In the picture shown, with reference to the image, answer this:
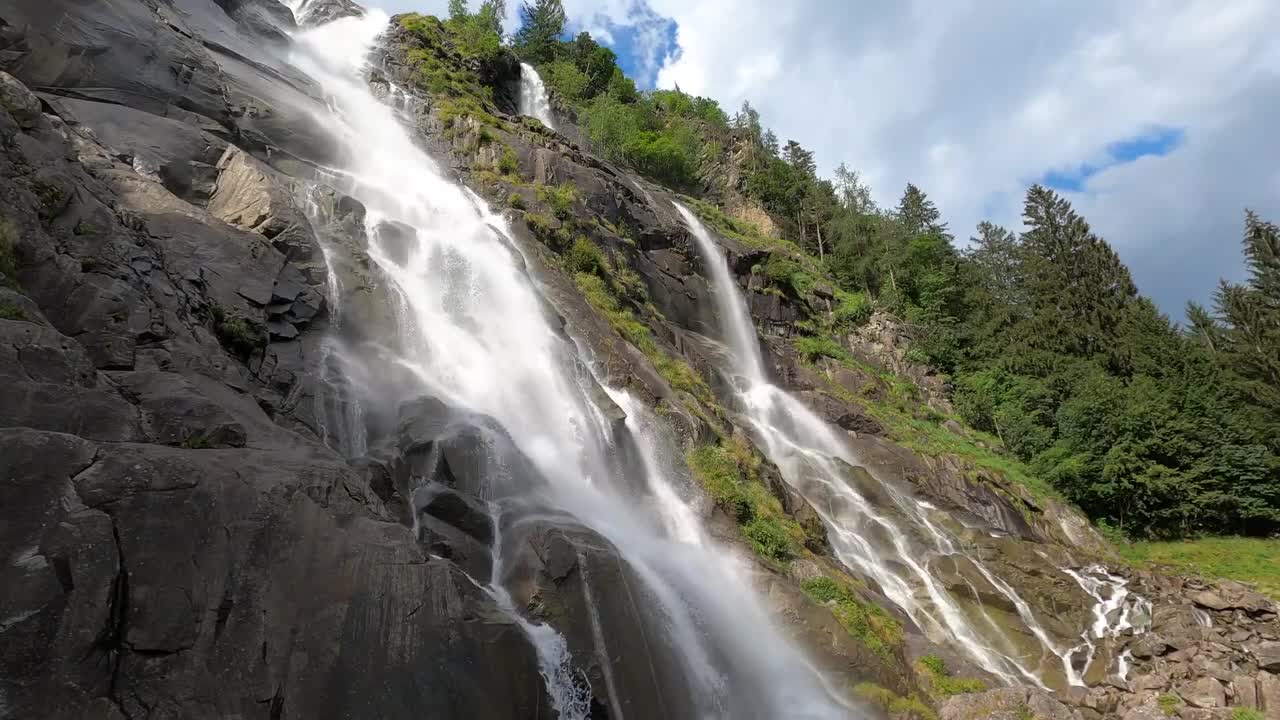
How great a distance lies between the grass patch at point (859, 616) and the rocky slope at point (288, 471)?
0.15 metres

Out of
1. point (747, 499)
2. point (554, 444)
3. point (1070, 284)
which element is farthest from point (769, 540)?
point (1070, 284)

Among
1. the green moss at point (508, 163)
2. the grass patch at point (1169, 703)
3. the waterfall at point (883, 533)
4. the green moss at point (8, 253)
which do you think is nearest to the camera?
the green moss at point (8, 253)

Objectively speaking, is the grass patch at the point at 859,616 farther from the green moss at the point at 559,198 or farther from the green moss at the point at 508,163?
the green moss at the point at 508,163

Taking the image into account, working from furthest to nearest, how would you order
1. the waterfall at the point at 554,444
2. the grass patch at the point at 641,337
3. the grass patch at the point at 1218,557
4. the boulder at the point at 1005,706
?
the grass patch at the point at 1218,557
the grass patch at the point at 641,337
the boulder at the point at 1005,706
the waterfall at the point at 554,444

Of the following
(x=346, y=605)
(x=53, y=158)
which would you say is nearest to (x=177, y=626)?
(x=346, y=605)

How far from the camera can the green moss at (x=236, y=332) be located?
1229cm

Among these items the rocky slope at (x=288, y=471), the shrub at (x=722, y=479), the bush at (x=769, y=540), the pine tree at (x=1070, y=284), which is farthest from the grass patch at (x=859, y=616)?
the pine tree at (x=1070, y=284)

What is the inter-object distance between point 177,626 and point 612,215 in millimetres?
27654

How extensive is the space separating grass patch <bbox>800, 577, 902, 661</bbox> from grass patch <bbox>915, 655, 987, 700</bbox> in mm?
708

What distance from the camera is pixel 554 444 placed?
17.0 metres

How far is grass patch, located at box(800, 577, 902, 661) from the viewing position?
15.8 m

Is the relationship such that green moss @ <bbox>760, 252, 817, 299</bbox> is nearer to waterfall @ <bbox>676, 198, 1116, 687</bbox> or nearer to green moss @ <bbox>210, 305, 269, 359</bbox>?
waterfall @ <bbox>676, 198, 1116, 687</bbox>

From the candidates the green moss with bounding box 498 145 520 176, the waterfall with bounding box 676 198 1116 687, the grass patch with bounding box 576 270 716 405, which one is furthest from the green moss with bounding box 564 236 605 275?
the waterfall with bounding box 676 198 1116 687

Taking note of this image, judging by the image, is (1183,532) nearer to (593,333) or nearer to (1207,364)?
(1207,364)
